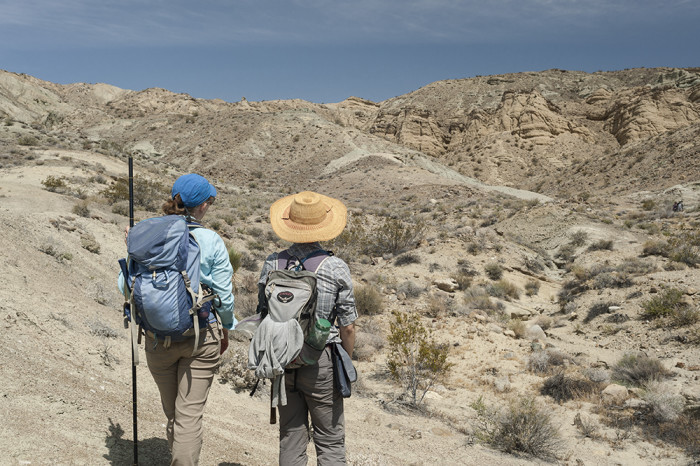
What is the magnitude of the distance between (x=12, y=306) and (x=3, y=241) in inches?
112

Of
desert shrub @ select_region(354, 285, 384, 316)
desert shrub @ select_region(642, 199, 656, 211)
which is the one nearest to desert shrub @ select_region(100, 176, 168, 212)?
desert shrub @ select_region(354, 285, 384, 316)

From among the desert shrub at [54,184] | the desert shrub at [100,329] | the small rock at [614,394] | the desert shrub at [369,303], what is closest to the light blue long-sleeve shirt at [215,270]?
the desert shrub at [100,329]

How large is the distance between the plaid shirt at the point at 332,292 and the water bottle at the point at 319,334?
10 centimetres

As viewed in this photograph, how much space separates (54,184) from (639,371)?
1620 cm

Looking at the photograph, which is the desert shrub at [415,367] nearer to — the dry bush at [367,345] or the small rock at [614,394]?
the dry bush at [367,345]

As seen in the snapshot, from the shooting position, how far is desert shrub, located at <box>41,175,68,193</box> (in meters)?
14.4

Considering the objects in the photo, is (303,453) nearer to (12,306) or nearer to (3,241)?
(12,306)

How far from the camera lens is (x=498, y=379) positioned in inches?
296

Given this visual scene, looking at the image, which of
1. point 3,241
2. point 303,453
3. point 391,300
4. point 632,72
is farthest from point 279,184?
point 632,72

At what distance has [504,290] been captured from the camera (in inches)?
472

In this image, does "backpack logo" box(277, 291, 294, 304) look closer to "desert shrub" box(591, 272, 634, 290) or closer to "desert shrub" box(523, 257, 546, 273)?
"desert shrub" box(591, 272, 634, 290)

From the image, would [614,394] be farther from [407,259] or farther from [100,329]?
[407,259]

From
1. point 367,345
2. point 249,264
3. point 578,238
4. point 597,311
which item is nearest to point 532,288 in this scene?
point 597,311

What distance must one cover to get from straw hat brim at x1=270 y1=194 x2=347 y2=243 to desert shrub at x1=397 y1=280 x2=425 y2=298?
8.76m
